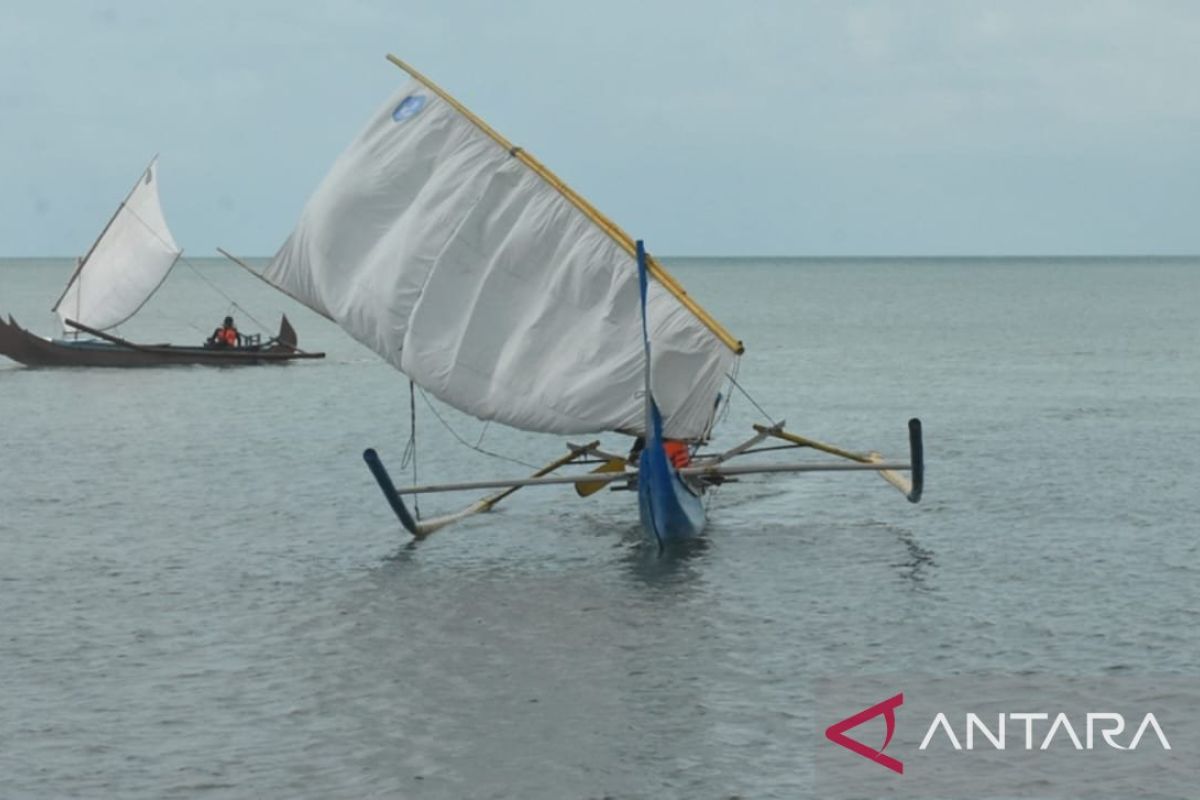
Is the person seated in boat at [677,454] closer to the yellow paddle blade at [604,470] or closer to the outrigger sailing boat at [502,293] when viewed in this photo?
the outrigger sailing boat at [502,293]

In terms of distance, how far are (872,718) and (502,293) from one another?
11.3 meters

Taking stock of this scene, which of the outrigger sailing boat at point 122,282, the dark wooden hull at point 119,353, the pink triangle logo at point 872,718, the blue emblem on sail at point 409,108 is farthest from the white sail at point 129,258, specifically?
the pink triangle logo at point 872,718

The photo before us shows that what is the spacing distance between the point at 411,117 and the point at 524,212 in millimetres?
2753

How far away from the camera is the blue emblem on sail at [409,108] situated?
3157 cm

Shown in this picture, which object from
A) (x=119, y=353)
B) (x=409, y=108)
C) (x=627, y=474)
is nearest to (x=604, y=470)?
(x=627, y=474)

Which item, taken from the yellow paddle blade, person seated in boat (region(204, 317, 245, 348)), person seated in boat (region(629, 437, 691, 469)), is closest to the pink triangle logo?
person seated in boat (region(629, 437, 691, 469))

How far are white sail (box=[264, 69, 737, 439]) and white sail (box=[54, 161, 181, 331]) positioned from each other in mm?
48184

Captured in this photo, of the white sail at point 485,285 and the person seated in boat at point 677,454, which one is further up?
the white sail at point 485,285

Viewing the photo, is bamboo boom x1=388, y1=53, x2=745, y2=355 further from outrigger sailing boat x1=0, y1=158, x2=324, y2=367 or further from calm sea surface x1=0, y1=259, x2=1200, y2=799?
outrigger sailing boat x1=0, y1=158, x2=324, y2=367

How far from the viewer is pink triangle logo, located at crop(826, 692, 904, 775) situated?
21.0 meters

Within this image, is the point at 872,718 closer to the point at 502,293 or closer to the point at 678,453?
the point at 678,453

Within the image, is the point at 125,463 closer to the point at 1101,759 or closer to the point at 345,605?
the point at 345,605

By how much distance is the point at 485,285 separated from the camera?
30938 millimetres

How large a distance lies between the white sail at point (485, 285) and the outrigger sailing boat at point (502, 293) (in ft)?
0.08
